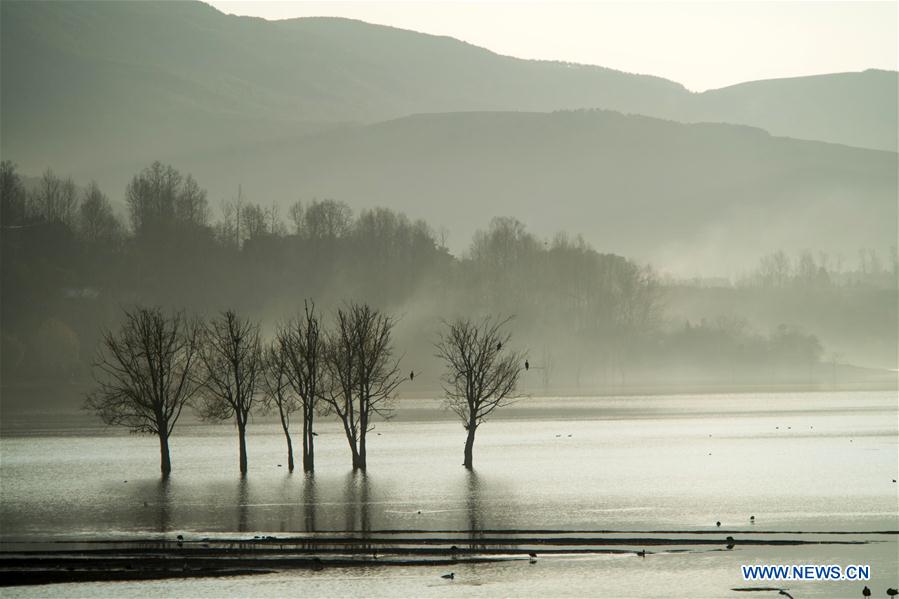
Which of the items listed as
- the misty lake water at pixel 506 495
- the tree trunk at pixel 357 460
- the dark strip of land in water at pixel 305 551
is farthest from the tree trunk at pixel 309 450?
the dark strip of land in water at pixel 305 551

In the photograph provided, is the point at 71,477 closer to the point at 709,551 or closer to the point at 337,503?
the point at 337,503

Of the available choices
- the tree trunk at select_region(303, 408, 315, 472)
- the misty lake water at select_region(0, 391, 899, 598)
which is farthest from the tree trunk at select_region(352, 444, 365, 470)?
the tree trunk at select_region(303, 408, 315, 472)

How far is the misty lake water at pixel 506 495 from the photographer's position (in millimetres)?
41875

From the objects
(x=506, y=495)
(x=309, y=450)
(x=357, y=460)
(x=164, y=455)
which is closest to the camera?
(x=506, y=495)

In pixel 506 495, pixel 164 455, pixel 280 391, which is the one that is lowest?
pixel 506 495

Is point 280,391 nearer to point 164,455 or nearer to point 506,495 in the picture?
point 164,455

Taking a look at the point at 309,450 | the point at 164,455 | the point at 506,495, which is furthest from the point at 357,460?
the point at 506,495

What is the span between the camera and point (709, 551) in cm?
4553

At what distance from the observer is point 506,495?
64.6m

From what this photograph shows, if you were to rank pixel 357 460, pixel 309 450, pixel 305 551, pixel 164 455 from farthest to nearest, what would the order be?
1. pixel 309 450
2. pixel 357 460
3. pixel 164 455
4. pixel 305 551

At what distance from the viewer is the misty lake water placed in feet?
137

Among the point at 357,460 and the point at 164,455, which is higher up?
the point at 164,455

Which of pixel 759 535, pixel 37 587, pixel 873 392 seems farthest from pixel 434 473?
pixel 873 392

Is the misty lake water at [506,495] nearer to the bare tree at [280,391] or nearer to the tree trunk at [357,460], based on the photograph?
the tree trunk at [357,460]
